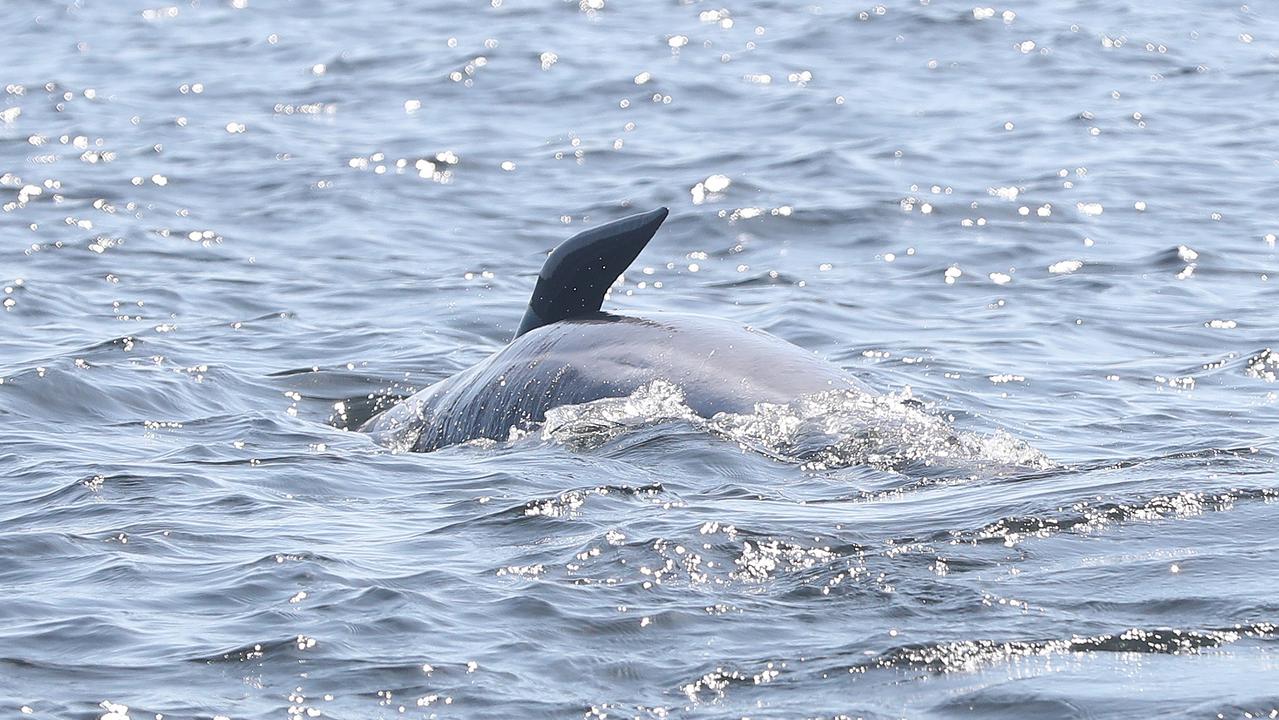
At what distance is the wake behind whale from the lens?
947cm

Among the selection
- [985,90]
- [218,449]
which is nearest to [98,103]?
[985,90]

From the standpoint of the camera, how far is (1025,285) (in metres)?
15.9

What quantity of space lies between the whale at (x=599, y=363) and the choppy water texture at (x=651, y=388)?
24cm

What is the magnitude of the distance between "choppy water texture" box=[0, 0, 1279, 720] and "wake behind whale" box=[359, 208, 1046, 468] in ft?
0.23

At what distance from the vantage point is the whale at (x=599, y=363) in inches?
394

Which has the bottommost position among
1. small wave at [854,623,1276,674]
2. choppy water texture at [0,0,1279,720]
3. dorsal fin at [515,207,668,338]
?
choppy water texture at [0,0,1279,720]

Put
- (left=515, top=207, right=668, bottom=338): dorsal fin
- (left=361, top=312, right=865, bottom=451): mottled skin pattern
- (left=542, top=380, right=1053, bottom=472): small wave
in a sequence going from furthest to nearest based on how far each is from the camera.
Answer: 1. (left=515, top=207, right=668, bottom=338): dorsal fin
2. (left=361, top=312, right=865, bottom=451): mottled skin pattern
3. (left=542, top=380, right=1053, bottom=472): small wave

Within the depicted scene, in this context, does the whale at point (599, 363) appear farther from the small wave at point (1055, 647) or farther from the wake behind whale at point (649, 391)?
the small wave at point (1055, 647)

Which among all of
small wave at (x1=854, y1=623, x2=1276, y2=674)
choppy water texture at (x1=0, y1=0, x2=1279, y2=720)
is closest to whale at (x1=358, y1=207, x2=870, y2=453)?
choppy water texture at (x1=0, y1=0, x2=1279, y2=720)

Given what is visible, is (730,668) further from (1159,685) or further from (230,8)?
(230,8)

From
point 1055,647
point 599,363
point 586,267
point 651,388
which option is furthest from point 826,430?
point 1055,647

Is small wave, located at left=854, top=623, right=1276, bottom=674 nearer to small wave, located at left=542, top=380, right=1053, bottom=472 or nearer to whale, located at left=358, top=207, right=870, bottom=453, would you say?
small wave, located at left=542, top=380, right=1053, bottom=472

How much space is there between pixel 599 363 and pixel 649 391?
53cm

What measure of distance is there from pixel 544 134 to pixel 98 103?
5.90 metres
